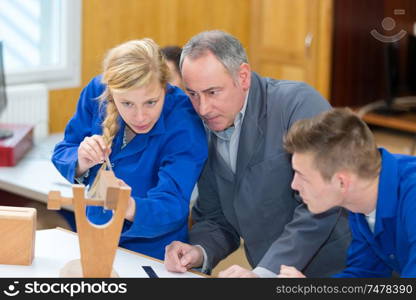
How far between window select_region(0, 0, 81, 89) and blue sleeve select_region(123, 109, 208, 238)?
8.30 ft

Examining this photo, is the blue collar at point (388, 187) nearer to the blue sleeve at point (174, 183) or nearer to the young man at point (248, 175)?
the young man at point (248, 175)

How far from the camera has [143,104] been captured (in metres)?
2.11

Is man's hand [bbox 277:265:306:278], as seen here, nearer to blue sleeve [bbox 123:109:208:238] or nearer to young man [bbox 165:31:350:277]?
young man [bbox 165:31:350:277]

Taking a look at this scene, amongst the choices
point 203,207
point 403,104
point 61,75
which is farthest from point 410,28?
point 203,207

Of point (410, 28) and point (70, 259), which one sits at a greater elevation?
point (410, 28)

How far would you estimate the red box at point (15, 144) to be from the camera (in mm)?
3652

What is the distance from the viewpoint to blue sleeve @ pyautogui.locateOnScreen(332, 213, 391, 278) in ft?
6.89

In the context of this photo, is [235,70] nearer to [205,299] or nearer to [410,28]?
[205,299]

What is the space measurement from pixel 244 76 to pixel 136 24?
3.00m

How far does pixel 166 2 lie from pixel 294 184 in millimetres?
3575

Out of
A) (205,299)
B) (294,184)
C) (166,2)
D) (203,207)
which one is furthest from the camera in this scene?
(166,2)

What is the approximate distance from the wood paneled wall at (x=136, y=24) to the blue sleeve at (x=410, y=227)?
10.6ft

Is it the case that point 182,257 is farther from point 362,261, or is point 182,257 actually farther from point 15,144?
point 15,144

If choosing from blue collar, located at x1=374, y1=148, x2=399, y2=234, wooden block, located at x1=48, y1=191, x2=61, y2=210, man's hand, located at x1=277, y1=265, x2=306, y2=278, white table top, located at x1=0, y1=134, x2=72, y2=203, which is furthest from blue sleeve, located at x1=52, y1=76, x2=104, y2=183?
white table top, located at x1=0, y1=134, x2=72, y2=203
